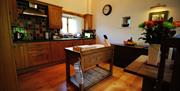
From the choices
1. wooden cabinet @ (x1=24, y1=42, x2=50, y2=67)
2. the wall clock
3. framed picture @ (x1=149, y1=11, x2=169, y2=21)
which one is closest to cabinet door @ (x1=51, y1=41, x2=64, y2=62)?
wooden cabinet @ (x1=24, y1=42, x2=50, y2=67)

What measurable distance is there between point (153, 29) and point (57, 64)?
3045mm

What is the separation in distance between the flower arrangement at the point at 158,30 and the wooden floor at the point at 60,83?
1.28 meters

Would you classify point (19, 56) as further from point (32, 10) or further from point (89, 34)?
point (89, 34)

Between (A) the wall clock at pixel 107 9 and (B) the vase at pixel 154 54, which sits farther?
(A) the wall clock at pixel 107 9

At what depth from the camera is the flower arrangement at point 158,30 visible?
37.6 inches

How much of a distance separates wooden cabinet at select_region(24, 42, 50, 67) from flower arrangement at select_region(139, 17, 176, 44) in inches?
106

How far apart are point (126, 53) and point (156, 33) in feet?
6.56

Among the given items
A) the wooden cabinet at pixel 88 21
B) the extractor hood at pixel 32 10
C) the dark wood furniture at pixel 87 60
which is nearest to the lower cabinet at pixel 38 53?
the extractor hood at pixel 32 10

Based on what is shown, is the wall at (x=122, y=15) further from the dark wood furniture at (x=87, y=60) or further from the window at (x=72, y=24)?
the dark wood furniture at (x=87, y=60)

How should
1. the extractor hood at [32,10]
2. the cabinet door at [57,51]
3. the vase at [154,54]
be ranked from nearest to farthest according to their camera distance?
the vase at [154,54], the extractor hood at [32,10], the cabinet door at [57,51]

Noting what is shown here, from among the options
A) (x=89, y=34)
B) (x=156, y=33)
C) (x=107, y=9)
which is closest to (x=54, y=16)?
(x=89, y=34)

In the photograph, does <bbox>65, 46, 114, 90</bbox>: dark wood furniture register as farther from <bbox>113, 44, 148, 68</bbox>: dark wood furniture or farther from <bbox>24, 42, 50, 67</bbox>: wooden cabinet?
<bbox>24, 42, 50, 67</bbox>: wooden cabinet

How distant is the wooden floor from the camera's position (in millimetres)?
1931

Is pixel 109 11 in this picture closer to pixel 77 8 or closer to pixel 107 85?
pixel 77 8
